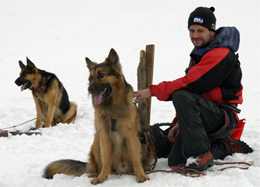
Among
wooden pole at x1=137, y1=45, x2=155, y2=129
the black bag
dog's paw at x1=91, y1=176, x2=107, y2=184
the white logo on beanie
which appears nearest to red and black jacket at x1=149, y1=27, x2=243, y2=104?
the white logo on beanie

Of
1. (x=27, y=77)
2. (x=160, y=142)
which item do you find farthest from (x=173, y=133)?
(x=27, y=77)

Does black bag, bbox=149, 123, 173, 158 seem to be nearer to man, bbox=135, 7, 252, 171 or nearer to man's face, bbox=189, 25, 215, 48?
man, bbox=135, 7, 252, 171

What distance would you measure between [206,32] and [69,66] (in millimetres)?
10711

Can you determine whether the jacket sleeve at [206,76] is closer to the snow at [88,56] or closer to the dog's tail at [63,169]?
the snow at [88,56]

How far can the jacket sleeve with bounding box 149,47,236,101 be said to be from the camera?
2863 mm

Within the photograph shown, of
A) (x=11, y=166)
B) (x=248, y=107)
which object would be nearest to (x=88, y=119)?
(x=11, y=166)

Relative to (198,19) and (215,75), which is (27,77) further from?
(215,75)

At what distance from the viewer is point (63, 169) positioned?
10.3 feet

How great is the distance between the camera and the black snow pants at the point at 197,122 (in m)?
2.85

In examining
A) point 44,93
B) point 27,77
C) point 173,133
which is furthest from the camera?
point 44,93

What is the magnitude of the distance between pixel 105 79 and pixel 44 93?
13.3 feet

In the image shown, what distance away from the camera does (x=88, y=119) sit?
638cm

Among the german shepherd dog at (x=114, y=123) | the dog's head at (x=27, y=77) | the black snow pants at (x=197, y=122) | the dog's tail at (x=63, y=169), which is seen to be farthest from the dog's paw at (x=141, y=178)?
the dog's head at (x=27, y=77)

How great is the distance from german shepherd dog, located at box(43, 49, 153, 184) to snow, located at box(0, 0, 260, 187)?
0.16 m
